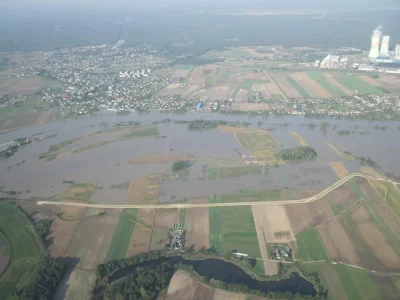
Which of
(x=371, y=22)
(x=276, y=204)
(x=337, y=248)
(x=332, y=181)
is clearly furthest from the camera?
(x=371, y=22)

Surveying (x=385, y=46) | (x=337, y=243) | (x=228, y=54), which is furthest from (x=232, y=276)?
(x=228, y=54)

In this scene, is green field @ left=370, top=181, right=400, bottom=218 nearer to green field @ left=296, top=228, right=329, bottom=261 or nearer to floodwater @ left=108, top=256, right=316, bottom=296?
green field @ left=296, top=228, right=329, bottom=261

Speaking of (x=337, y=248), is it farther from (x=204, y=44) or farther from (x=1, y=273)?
(x=204, y=44)

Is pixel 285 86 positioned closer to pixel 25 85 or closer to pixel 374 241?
pixel 374 241

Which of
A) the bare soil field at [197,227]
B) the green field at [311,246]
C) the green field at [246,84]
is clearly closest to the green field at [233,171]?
the bare soil field at [197,227]

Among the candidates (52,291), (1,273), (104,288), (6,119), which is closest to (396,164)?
(104,288)

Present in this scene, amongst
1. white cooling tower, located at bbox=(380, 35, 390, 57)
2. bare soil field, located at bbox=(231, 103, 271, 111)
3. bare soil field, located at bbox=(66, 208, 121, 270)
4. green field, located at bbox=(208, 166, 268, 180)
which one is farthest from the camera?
white cooling tower, located at bbox=(380, 35, 390, 57)

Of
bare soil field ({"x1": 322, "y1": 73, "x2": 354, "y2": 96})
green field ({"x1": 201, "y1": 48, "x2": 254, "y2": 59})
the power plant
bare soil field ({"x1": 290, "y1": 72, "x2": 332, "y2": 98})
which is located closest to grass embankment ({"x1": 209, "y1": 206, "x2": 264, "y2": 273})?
bare soil field ({"x1": 290, "y1": 72, "x2": 332, "y2": 98})
